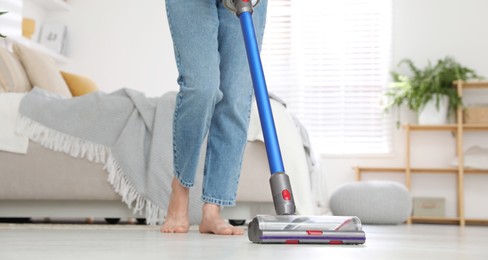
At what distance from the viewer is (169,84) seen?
6.17 m

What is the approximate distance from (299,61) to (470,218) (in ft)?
5.55

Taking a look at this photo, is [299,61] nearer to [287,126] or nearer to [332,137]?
[332,137]

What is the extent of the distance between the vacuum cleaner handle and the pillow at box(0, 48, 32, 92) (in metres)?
1.97

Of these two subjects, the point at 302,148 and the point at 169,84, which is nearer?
the point at 302,148

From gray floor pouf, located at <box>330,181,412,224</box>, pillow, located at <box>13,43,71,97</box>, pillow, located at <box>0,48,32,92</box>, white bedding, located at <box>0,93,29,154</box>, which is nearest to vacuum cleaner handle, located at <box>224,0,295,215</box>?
white bedding, located at <box>0,93,29,154</box>

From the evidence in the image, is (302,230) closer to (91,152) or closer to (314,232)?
(314,232)

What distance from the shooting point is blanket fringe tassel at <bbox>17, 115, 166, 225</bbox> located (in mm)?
3031

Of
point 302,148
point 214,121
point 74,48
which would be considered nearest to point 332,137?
point 74,48

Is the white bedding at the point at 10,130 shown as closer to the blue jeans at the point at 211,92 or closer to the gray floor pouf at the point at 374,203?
the blue jeans at the point at 211,92

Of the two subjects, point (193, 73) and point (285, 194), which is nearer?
point (285, 194)

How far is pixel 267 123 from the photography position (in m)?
1.69

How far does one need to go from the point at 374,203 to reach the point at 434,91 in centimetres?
152

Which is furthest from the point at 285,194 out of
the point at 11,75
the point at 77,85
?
the point at 77,85

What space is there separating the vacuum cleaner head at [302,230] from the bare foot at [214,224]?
48 cm
